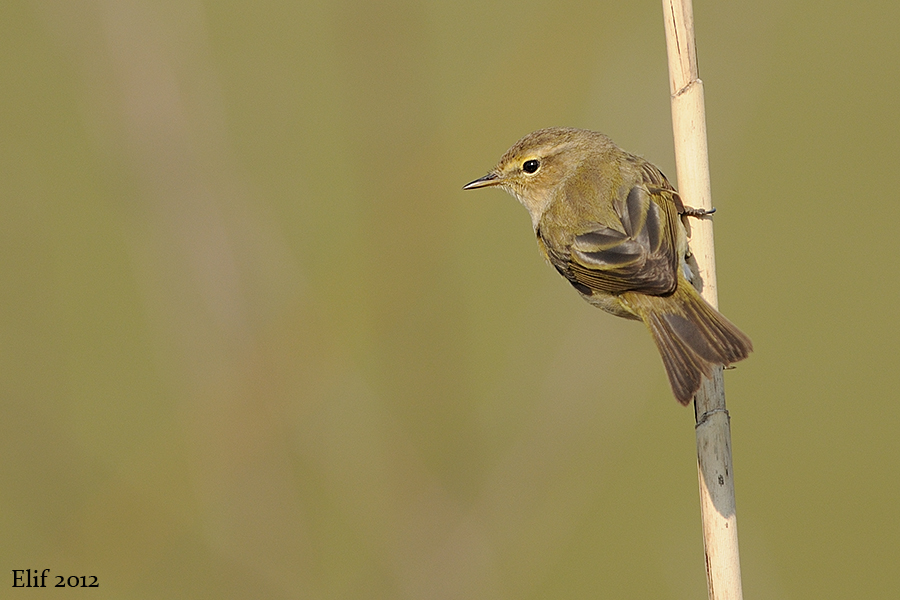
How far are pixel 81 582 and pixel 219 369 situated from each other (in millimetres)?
1165

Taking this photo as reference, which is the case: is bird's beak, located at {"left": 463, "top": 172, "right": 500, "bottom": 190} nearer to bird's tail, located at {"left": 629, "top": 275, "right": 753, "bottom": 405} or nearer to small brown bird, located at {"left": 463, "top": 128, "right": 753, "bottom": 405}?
small brown bird, located at {"left": 463, "top": 128, "right": 753, "bottom": 405}

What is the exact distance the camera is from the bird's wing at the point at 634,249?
309cm

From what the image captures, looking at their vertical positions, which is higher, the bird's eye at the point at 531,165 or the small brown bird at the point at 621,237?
the bird's eye at the point at 531,165

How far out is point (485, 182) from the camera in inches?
152

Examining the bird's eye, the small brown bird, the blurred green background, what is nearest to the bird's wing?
the small brown bird

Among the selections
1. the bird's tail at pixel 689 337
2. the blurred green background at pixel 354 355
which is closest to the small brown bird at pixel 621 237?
the bird's tail at pixel 689 337

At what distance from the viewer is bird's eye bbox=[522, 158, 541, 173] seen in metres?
3.76

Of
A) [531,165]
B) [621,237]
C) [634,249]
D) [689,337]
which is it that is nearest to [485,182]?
[531,165]

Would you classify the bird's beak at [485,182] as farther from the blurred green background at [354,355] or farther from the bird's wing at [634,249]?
the bird's wing at [634,249]

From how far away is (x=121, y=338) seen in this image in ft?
22.9

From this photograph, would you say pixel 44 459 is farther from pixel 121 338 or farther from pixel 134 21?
pixel 121 338

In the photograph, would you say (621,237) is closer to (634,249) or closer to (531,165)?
(634,249)

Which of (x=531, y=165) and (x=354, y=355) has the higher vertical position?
(x=531, y=165)

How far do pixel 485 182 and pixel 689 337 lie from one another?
1279mm
